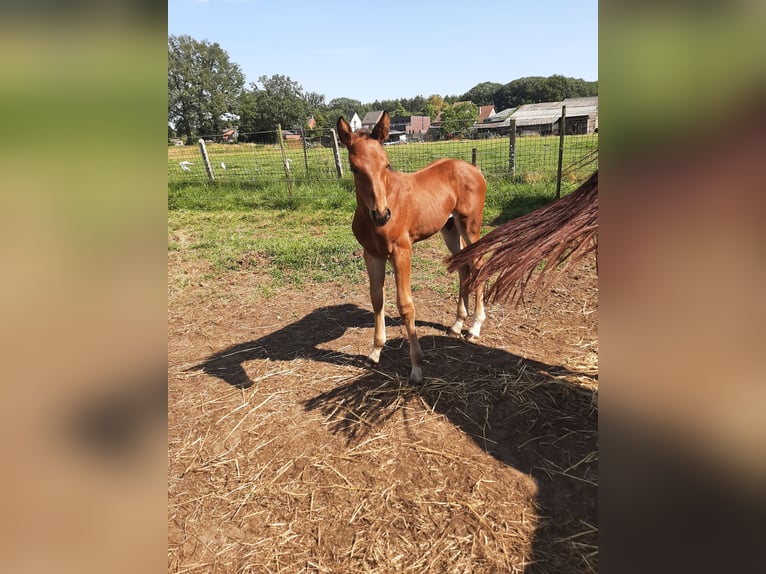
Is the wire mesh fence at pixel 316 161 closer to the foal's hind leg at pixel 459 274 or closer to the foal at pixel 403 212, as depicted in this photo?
the foal's hind leg at pixel 459 274

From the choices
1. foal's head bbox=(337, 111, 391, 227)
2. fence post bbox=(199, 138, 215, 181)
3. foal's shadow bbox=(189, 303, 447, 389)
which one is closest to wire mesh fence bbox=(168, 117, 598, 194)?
fence post bbox=(199, 138, 215, 181)

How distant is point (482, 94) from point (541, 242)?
409 ft

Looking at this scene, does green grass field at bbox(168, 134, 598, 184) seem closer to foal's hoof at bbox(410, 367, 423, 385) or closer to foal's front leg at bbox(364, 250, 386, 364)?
foal's front leg at bbox(364, 250, 386, 364)

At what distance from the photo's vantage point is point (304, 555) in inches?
91.0

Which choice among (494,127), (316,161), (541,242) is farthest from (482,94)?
(541,242)

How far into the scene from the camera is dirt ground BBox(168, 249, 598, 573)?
7.61 feet

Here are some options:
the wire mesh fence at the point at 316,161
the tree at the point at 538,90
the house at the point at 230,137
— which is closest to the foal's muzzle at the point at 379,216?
the wire mesh fence at the point at 316,161

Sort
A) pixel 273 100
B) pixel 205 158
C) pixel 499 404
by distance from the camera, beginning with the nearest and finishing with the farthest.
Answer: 1. pixel 499 404
2. pixel 205 158
3. pixel 273 100

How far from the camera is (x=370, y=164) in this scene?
304 centimetres

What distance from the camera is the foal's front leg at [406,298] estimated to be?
3.66 m

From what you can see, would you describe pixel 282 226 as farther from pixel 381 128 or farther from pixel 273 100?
pixel 273 100
